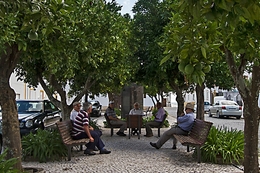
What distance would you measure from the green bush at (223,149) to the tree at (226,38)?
1789 mm

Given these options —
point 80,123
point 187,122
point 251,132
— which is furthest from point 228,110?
point 251,132

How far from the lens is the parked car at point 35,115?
1059cm

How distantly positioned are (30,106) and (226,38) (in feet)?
31.8

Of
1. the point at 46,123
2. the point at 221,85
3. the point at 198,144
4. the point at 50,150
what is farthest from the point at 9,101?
the point at 221,85

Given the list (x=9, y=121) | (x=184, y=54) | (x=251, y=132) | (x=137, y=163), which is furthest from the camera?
(x=137, y=163)

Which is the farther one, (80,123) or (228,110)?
(228,110)

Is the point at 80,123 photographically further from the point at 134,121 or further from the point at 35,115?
the point at 134,121

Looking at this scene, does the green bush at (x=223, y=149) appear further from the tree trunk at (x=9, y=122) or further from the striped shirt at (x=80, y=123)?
the tree trunk at (x=9, y=122)

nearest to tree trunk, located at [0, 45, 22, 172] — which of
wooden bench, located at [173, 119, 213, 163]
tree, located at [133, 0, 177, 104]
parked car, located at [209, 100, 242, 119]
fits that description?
wooden bench, located at [173, 119, 213, 163]

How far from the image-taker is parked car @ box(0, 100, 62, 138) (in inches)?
417

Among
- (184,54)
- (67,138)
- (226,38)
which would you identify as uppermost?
(226,38)

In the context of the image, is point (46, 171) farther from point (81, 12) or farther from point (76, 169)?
point (81, 12)

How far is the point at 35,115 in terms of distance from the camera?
11.3 metres

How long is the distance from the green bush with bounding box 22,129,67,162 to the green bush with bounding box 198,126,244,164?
3.43m
